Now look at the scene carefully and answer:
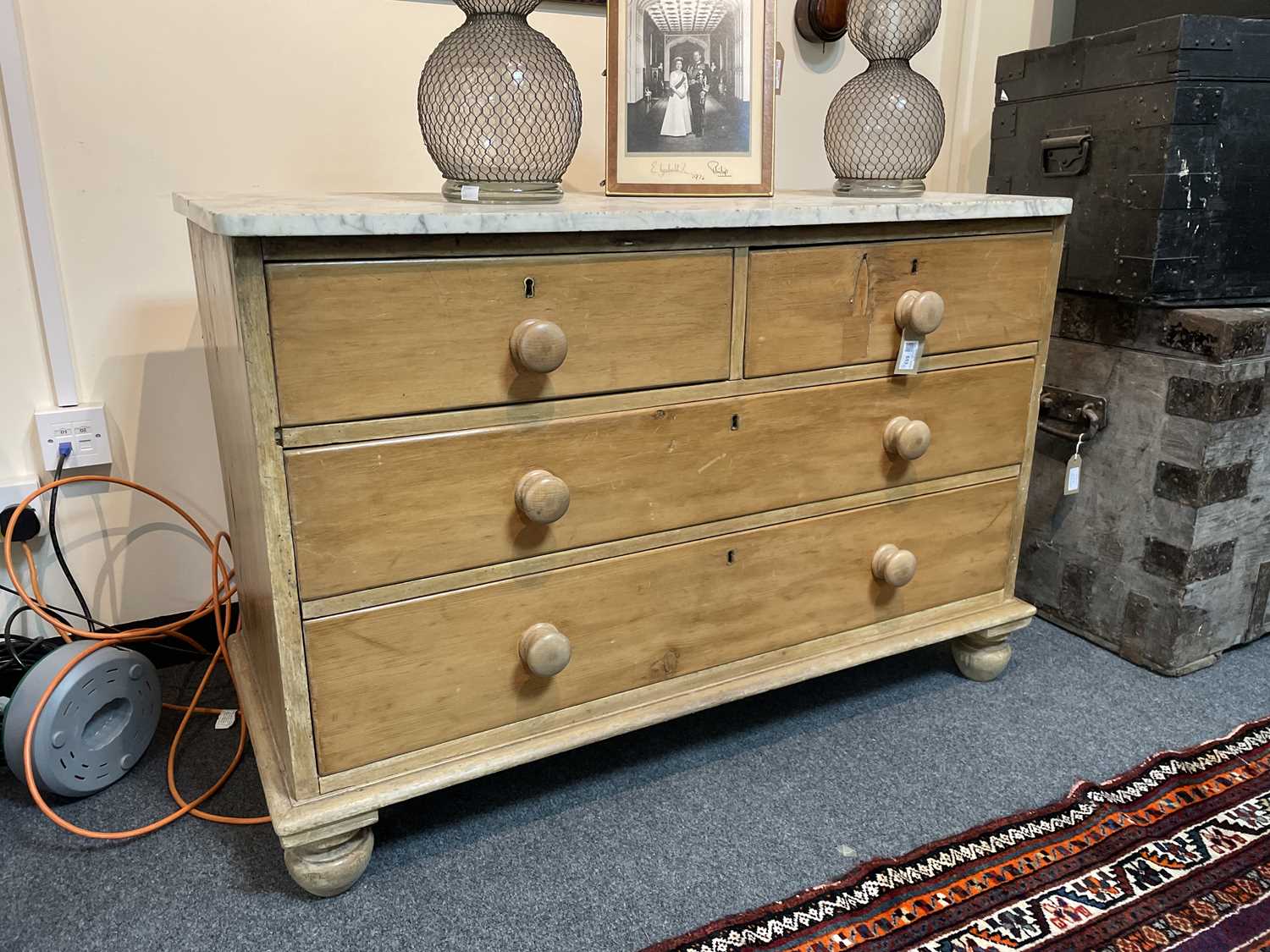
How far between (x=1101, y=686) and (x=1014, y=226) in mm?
732

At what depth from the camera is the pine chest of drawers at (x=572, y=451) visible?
2.99 ft

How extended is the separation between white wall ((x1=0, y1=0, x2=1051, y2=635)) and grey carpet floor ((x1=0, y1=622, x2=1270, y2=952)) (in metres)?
0.33

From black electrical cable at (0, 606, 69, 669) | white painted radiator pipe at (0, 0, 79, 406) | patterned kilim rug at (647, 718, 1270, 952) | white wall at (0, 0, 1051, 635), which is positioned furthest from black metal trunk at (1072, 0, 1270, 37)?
black electrical cable at (0, 606, 69, 669)

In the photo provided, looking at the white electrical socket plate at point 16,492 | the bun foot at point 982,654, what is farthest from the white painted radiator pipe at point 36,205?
the bun foot at point 982,654

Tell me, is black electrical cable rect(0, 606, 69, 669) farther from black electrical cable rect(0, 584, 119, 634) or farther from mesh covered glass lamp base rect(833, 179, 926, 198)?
mesh covered glass lamp base rect(833, 179, 926, 198)

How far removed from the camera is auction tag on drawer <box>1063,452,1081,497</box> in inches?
61.1

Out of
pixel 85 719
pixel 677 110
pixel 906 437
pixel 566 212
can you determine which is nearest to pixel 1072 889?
pixel 906 437

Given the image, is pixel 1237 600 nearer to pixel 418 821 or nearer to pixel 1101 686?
pixel 1101 686

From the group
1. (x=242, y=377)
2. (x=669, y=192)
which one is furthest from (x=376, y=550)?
(x=669, y=192)

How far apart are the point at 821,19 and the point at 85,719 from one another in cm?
158

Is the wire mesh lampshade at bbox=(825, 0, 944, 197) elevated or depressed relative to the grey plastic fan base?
elevated

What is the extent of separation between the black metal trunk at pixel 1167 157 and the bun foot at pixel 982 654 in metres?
0.57

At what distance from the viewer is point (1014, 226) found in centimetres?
127

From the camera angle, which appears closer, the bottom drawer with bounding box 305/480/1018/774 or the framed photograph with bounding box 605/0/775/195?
the bottom drawer with bounding box 305/480/1018/774
